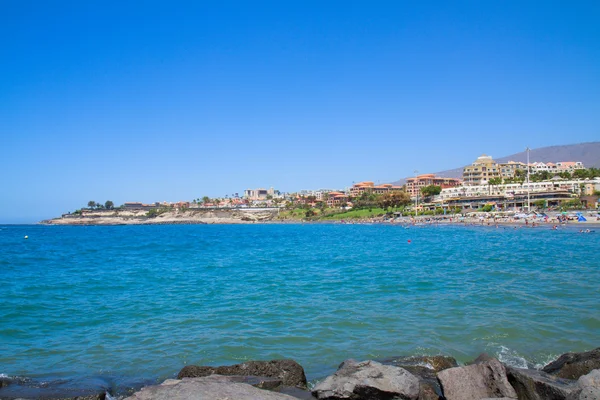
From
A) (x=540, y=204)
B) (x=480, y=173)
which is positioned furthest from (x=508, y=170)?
(x=540, y=204)

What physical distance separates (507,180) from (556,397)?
147 metres

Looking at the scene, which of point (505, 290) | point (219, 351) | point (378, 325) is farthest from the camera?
point (505, 290)

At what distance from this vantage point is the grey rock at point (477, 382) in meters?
7.12

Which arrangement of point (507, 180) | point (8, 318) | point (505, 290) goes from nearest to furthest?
point (8, 318)
point (505, 290)
point (507, 180)

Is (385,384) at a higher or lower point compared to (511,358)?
higher

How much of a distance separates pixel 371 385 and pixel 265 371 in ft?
7.55

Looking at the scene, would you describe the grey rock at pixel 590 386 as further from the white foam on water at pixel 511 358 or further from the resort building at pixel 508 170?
the resort building at pixel 508 170

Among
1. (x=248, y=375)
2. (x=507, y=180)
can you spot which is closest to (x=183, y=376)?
(x=248, y=375)

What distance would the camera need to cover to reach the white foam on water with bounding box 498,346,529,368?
9.83 m

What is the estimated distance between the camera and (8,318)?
1524 centimetres

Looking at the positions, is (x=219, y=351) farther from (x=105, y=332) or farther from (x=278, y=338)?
(x=105, y=332)

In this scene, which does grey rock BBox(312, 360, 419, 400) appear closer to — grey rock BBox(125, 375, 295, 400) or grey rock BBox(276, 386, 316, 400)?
grey rock BBox(276, 386, 316, 400)

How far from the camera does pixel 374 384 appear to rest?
7.18m

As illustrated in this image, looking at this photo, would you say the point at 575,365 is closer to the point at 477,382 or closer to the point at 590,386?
the point at 590,386
